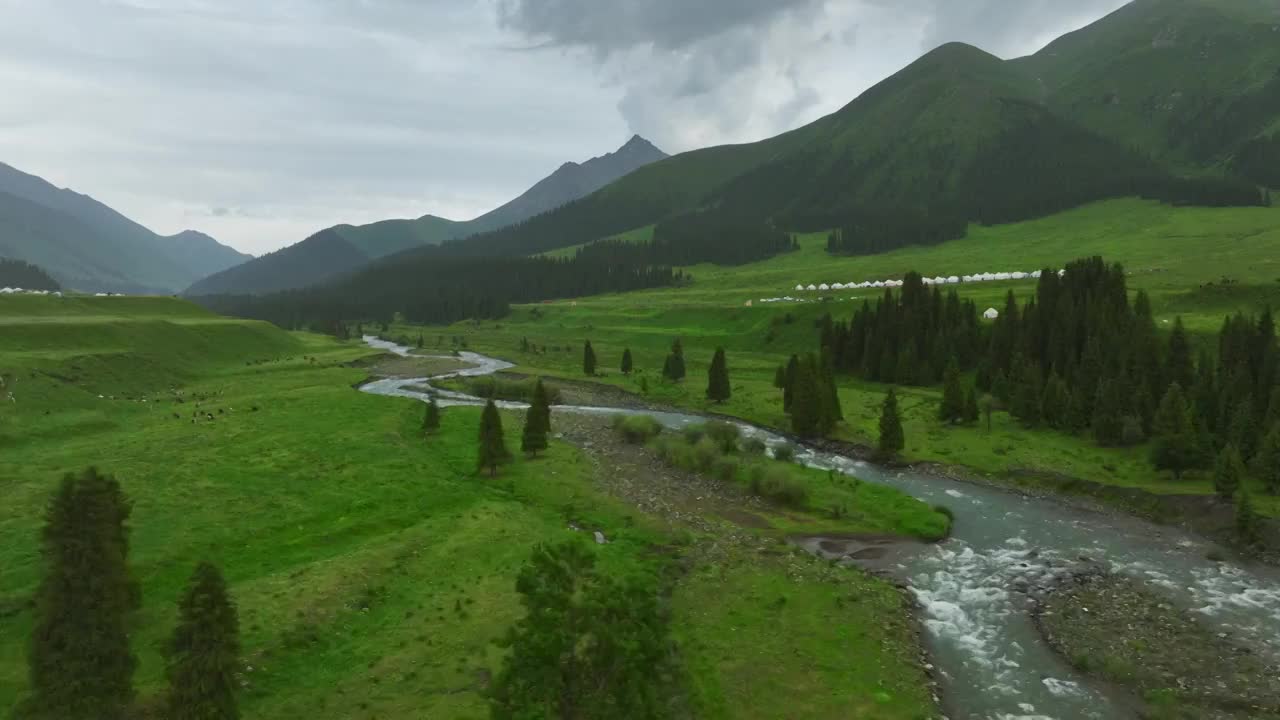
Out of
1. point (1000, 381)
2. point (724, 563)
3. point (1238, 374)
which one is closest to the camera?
point (724, 563)

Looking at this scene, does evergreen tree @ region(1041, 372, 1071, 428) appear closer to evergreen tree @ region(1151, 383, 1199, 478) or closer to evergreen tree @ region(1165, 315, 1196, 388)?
evergreen tree @ region(1165, 315, 1196, 388)

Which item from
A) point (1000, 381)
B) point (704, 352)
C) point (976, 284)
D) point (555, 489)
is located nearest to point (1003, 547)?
point (555, 489)

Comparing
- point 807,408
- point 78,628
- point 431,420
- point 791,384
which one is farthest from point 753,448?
point 78,628

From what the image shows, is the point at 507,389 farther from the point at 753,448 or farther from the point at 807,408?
the point at 753,448

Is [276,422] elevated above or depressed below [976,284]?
below

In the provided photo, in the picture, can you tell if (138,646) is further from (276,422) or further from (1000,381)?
(1000,381)

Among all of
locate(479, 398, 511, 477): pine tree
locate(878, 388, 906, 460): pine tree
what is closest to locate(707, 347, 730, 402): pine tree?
locate(878, 388, 906, 460): pine tree
